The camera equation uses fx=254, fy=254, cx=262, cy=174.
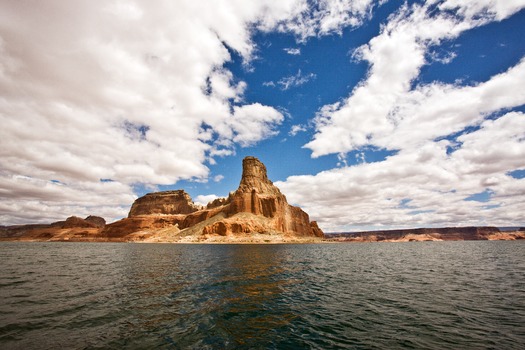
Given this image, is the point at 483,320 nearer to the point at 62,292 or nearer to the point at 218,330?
the point at 218,330

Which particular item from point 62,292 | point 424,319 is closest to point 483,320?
point 424,319

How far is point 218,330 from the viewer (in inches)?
539

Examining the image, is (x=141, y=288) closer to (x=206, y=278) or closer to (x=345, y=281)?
(x=206, y=278)

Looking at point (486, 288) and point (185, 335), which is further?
point (486, 288)

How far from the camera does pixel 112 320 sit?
1491 cm

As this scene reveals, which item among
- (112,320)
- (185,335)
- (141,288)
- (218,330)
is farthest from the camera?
(141,288)

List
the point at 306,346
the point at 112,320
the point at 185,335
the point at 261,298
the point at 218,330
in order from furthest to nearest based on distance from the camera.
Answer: the point at 261,298 < the point at 112,320 < the point at 218,330 < the point at 185,335 < the point at 306,346

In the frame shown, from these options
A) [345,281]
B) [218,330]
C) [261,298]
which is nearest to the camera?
[218,330]

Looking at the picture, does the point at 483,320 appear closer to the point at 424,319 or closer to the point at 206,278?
the point at 424,319

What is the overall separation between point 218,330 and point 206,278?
55.9 feet

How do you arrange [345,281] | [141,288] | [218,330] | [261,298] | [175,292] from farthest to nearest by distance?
[345,281], [141,288], [175,292], [261,298], [218,330]

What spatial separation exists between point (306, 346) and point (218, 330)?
15.7 ft

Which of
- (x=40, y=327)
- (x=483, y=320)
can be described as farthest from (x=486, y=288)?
(x=40, y=327)

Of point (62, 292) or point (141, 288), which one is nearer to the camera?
point (62, 292)
